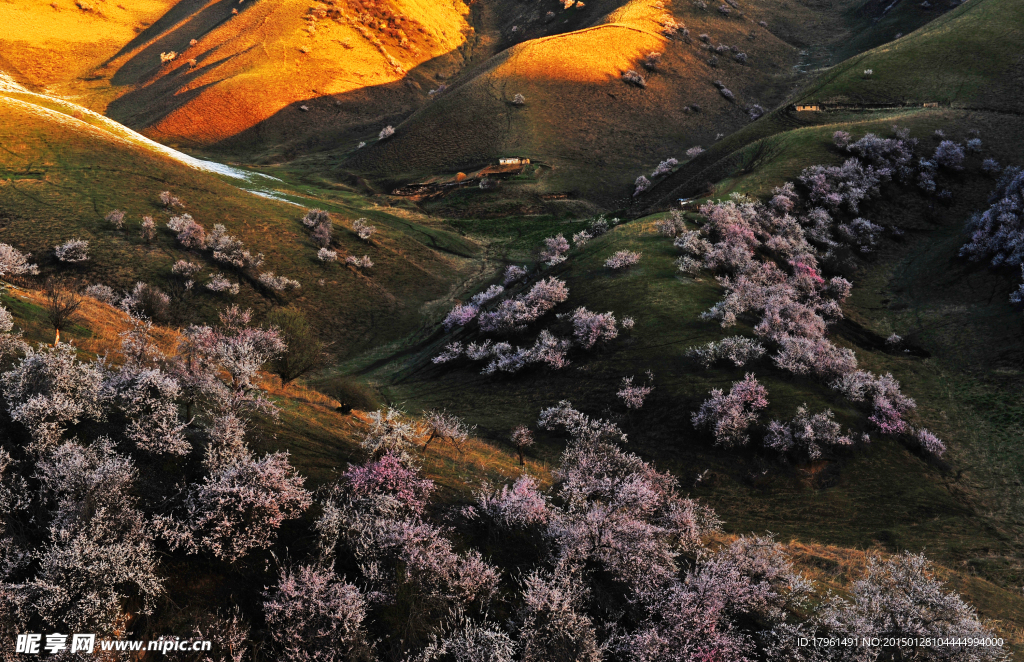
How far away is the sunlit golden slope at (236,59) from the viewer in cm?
9261

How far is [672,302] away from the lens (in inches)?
973

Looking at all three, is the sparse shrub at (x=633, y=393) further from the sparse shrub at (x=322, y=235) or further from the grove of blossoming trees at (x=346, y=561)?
the sparse shrub at (x=322, y=235)

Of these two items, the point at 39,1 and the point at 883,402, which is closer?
the point at 883,402

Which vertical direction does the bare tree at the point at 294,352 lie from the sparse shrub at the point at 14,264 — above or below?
below

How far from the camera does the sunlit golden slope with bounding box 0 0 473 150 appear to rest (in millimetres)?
92613

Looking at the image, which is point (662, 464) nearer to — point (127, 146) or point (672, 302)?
point (672, 302)

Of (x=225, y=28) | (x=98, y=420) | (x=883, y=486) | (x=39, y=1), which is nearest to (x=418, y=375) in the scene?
(x=98, y=420)

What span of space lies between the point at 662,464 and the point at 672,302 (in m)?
9.45

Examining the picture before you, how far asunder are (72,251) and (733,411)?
1313 inches

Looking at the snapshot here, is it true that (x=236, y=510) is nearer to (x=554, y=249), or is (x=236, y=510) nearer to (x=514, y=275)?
(x=514, y=275)

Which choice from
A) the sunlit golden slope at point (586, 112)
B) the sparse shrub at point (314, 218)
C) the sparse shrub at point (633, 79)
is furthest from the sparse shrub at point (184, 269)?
the sparse shrub at point (633, 79)

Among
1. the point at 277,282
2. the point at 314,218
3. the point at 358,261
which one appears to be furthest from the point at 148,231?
the point at 358,261

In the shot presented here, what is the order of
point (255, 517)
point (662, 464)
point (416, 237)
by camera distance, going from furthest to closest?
point (416, 237) → point (662, 464) → point (255, 517)

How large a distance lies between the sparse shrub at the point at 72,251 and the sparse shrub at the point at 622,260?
2835cm
